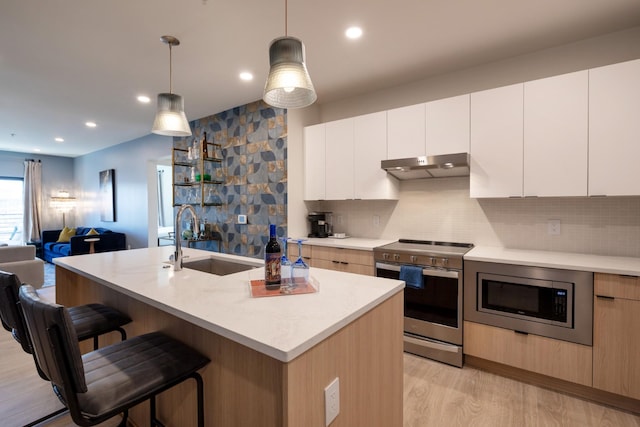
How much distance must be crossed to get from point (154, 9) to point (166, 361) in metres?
2.11

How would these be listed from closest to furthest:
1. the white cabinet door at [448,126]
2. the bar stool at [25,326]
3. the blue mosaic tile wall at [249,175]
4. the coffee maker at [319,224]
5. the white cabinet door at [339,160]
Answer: the bar stool at [25,326]
the white cabinet door at [448,126]
the white cabinet door at [339,160]
the blue mosaic tile wall at [249,175]
the coffee maker at [319,224]

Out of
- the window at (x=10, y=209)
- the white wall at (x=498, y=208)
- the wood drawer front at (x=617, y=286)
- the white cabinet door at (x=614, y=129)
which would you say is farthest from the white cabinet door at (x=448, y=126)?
the window at (x=10, y=209)

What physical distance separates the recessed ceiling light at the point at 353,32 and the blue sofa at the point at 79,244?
6048 millimetres

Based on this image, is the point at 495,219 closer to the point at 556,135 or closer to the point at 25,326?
the point at 556,135

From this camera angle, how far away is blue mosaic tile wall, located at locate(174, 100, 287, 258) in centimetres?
356

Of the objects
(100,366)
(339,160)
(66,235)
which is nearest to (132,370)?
(100,366)

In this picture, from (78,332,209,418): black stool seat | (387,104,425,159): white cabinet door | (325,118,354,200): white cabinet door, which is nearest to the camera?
(78,332,209,418): black stool seat

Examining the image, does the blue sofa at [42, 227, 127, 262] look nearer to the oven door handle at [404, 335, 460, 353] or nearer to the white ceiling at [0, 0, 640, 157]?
the white ceiling at [0, 0, 640, 157]

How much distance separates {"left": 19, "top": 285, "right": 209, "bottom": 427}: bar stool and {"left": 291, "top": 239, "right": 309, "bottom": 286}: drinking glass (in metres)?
0.51

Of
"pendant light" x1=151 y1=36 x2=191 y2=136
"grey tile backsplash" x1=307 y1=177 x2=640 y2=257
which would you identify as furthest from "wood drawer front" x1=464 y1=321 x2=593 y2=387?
"pendant light" x1=151 y1=36 x2=191 y2=136

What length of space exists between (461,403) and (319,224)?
221 centimetres

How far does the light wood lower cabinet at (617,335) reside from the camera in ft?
6.11

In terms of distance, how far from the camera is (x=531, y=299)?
220 centimetres

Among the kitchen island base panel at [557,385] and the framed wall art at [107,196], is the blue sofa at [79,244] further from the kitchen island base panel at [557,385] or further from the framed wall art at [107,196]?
the kitchen island base panel at [557,385]
